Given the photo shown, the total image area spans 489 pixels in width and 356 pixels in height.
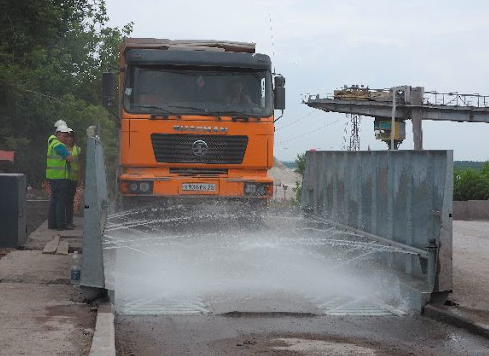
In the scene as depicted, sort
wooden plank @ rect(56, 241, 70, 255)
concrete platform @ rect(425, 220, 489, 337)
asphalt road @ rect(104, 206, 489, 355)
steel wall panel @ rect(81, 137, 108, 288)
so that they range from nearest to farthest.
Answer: asphalt road @ rect(104, 206, 489, 355) < concrete platform @ rect(425, 220, 489, 337) < steel wall panel @ rect(81, 137, 108, 288) < wooden plank @ rect(56, 241, 70, 255)

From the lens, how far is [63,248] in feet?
37.9

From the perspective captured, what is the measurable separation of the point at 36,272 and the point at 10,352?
157 inches

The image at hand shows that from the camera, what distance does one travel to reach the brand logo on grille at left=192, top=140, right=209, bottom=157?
12125mm

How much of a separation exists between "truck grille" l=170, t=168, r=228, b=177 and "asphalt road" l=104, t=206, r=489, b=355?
0.60m

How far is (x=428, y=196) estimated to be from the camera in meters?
8.46

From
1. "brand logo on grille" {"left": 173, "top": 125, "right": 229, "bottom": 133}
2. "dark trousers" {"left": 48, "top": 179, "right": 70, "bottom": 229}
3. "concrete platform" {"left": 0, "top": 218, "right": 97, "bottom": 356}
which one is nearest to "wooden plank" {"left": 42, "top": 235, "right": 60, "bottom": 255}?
"concrete platform" {"left": 0, "top": 218, "right": 97, "bottom": 356}

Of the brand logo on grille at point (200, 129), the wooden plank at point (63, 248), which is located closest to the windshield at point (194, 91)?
the brand logo on grille at point (200, 129)

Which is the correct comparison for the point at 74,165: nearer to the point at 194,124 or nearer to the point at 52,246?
the point at 52,246

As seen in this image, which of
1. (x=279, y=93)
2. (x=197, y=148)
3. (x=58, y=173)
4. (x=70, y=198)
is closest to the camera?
(x=197, y=148)

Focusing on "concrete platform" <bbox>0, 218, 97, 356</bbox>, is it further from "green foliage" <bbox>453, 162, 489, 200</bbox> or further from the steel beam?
the steel beam

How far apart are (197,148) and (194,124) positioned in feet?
1.23

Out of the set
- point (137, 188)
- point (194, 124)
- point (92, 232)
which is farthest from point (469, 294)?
point (137, 188)

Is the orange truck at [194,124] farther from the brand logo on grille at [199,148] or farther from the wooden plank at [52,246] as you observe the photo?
the wooden plank at [52,246]

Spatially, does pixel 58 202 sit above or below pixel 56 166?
below
